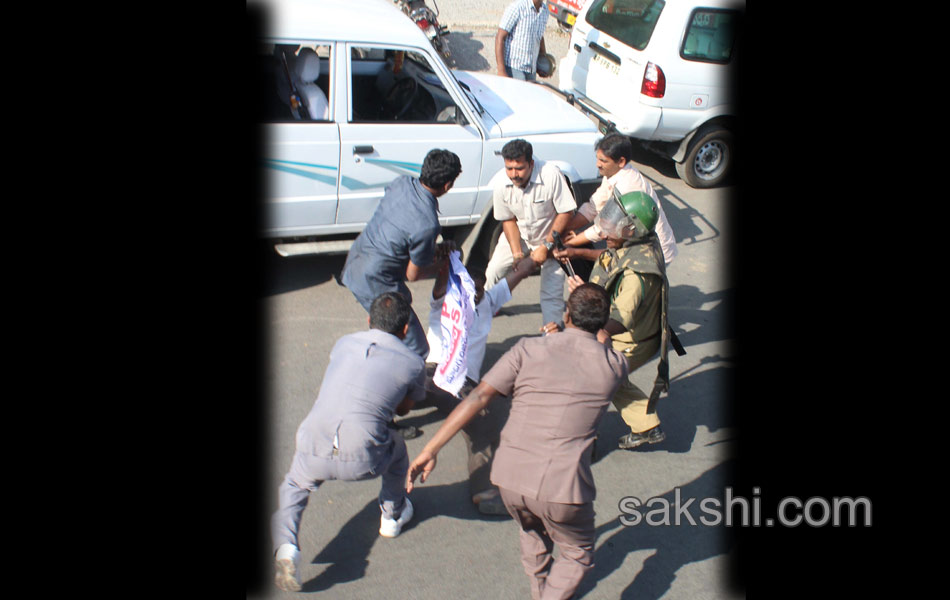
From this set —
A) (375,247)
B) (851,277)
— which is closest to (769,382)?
(851,277)

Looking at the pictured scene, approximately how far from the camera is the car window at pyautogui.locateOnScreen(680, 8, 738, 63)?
7840 mm

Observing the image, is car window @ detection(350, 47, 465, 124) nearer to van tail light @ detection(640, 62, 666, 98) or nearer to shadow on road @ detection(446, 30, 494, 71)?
van tail light @ detection(640, 62, 666, 98)

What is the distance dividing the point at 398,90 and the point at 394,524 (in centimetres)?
376

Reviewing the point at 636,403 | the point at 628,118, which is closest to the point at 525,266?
the point at 636,403

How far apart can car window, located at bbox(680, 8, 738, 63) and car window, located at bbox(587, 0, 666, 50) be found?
1.21 ft

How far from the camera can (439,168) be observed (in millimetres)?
4641

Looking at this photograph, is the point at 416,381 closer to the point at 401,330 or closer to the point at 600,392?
the point at 401,330

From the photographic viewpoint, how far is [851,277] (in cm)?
696

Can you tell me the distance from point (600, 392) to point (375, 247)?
1796mm

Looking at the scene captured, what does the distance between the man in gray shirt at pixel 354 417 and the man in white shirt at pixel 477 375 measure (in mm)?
836

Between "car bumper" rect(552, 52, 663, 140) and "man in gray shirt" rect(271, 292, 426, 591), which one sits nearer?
"man in gray shirt" rect(271, 292, 426, 591)

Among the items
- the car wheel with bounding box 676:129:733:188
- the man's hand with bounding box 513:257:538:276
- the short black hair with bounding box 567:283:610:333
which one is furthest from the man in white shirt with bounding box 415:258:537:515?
the car wheel with bounding box 676:129:733:188

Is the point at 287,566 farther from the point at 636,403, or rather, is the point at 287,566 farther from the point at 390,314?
the point at 636,403

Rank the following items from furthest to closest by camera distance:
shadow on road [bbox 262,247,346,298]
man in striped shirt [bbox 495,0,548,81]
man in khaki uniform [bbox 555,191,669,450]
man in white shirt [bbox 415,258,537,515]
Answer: man in striped shirt [bbox 495,0,548,81], shadow on road [bbox 262,247,346,298], man in white shirt [bbox 415,258,537,515], man in khaki uniform [bbox 555,191,669,450]
